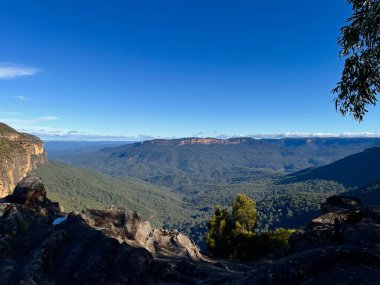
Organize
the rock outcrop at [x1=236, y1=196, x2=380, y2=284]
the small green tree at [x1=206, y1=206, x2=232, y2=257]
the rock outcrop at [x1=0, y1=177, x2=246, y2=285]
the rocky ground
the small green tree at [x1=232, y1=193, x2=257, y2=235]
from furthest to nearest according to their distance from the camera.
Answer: the small green tree at [x1=232, y1=193, x2=257, y2=235] < the small green tree at [x1=206, y1=206, x2=232, y2=257] < the rock outcrop at [x1=0, y1=177, x2=246, y2=285] < the rocky ground < the rock outcrop at [x1=236, y1=196, x2=380, y2=284]

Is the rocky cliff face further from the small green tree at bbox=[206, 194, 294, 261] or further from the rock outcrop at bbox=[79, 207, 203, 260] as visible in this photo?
the rock outcrop at bbox=[79, 207, 203, 260]

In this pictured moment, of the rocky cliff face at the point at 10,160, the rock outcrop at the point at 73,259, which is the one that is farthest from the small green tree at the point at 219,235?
the rocky cliff face at the point at 10,160

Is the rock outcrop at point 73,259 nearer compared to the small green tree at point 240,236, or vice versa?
the rock outcrop at point 73,259

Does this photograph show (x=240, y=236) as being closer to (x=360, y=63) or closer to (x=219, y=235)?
(x=219, y=235)

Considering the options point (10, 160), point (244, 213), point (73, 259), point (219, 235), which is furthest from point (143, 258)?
point (10, 160)

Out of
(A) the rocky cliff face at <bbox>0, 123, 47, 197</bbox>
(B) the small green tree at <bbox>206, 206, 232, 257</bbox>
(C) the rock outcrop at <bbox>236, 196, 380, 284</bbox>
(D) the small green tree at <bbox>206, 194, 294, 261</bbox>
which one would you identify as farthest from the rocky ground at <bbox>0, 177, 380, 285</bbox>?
(A) the rocky cliff face at <bbox>0, 123, 47, 197</bbox>

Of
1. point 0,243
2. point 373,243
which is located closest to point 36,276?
point 0,243

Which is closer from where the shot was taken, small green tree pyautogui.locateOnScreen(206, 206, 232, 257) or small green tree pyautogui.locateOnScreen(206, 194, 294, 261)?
small green tree pyautogui.locateOnScreen(206, 194, 294, 261)

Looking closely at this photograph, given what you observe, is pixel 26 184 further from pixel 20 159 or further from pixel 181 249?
pixel 20 159

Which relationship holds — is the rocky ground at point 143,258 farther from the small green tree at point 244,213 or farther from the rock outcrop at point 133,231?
the small green tree at point 244,213

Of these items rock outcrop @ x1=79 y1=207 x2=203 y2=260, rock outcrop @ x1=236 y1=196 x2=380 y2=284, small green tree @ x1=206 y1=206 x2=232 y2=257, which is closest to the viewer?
rock outcrop @ x1=236 y1=196 x2=380 y2=284

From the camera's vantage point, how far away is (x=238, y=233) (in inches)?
2152

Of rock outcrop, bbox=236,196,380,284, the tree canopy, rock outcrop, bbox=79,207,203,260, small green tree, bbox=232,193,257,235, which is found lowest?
small green tree, bbox=232,193,257,235

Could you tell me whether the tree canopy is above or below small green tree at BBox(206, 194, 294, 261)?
above
